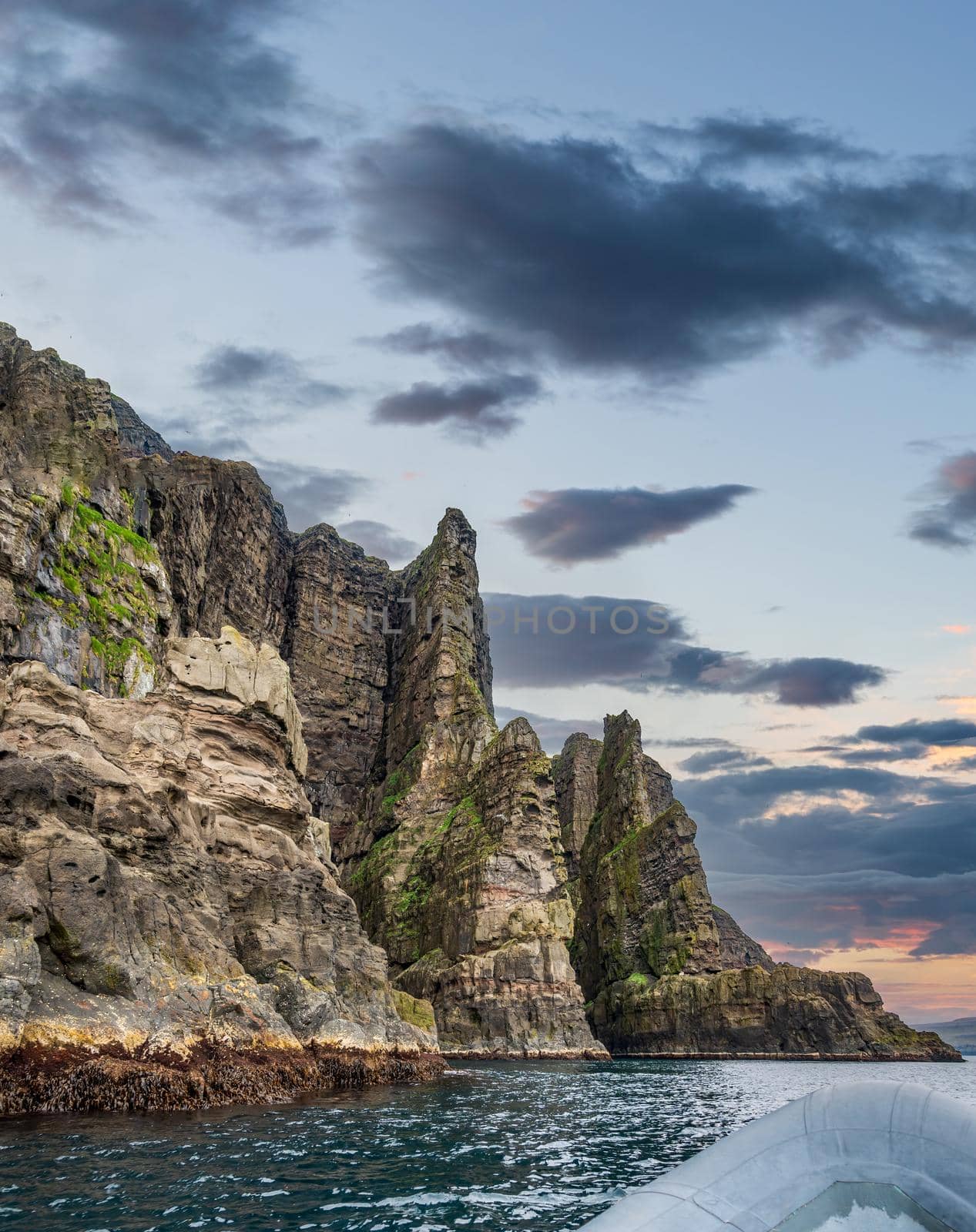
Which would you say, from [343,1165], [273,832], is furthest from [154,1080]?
[273,832]

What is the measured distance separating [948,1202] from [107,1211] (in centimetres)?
1370

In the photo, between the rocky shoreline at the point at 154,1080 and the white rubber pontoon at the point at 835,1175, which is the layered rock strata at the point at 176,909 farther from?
the white rubber pontoon at the point at 835,1175

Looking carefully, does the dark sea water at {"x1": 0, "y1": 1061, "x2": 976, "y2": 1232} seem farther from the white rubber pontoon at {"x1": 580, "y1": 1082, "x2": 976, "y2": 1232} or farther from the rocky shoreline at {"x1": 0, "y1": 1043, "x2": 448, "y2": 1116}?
the white rubber pontoon at {"x1": 580, "y1": 1082, "x2": 976, "y2": 1232}

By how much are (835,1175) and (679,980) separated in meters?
139

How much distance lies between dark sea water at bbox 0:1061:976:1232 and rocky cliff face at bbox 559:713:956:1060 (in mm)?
102357

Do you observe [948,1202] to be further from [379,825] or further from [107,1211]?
[379,825]

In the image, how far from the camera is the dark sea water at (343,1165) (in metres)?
14.3

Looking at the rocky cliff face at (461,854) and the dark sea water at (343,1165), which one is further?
the rocky cliff face at (461,854)

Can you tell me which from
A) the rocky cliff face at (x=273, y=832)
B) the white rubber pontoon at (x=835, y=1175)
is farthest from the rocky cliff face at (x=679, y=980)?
the white rubber pontoon at (x=835, y=1175)

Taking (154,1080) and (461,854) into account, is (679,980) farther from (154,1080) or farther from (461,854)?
(154,1080)

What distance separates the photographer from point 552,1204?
16031 mm

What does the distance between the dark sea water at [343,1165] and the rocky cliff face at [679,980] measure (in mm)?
102357

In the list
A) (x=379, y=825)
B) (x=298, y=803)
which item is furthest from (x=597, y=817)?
(x=298, y=803)

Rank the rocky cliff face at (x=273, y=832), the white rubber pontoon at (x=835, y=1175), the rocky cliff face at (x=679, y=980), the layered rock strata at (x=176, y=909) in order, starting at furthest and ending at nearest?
the rocky cliff face at (x=679, y=980)
the rocky cliff face at (x=273, y=832)
the layered rock strata at (x=176, y=909)
the white rubber pontoon at (x=835, y=1175)
